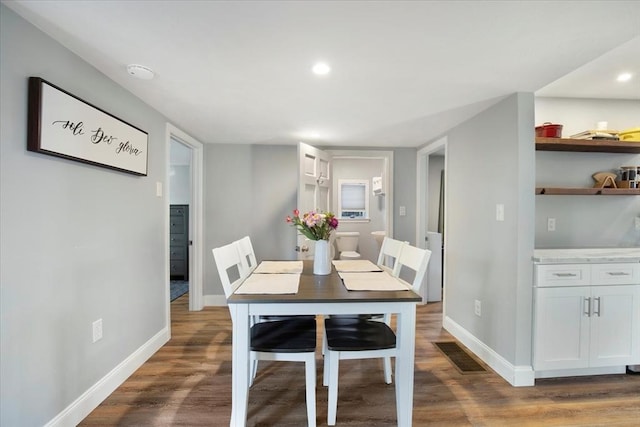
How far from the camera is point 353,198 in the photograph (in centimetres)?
538

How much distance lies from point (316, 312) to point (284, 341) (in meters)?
0.28

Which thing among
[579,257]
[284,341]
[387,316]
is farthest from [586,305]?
[284,341]

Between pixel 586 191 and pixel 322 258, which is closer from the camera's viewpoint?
pixel 322 258

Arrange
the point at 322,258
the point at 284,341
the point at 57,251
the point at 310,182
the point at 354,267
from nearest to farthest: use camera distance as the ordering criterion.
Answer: the point at 57,251, the point at 284,341, the point at 322,258, the point at 354,267, the point at 310,182

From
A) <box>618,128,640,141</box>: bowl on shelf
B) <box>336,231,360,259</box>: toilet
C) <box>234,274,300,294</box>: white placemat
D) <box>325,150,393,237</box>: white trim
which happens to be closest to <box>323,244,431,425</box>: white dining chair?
<box>234,274,300,294</box>: white placemat

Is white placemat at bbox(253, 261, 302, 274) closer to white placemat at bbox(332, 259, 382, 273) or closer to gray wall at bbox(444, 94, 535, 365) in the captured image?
white placemat at bbox(332, 259, 382, 273)

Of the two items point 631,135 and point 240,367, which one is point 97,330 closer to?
point 240,367

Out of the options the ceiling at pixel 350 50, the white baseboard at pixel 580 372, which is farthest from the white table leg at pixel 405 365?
the ceiling at pixel 350 50

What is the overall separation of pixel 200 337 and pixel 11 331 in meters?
1.64

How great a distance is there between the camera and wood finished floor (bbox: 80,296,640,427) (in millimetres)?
1649

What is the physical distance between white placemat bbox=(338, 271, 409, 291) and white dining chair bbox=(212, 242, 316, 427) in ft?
1.20

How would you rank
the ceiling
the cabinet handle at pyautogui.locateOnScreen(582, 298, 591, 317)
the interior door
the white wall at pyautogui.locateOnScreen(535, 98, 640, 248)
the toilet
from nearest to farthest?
the ceiling < the cabinet handle at pyautogui.locateOnScreen(582, 298, 591, 317) < the white wall at pyautogui.locateOnScreen(535, 98, 640, 248) < the interior door < the toilet

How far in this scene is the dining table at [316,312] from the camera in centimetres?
146

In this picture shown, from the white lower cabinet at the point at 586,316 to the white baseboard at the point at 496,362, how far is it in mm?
101
